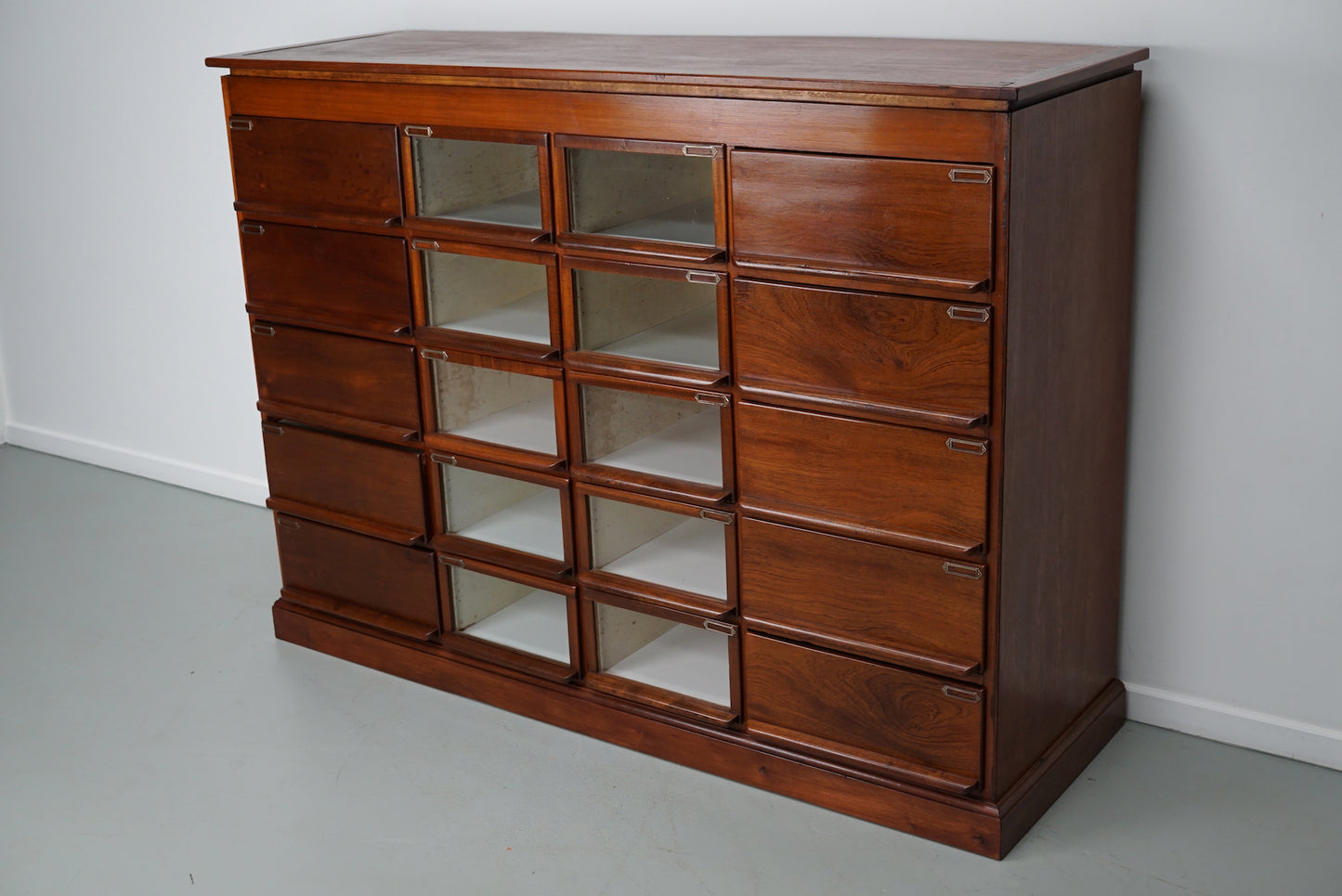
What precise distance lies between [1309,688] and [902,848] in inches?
38.6

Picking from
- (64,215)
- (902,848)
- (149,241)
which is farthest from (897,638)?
(64,215)

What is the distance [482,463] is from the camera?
10.9 feet

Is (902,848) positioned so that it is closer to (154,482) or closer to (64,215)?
(154,482)

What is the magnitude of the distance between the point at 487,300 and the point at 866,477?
1.18m

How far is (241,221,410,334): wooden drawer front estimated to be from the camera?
10.8 ft

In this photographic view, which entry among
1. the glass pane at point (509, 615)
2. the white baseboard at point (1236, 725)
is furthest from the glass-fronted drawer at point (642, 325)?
the white baseboard at point (1236, 725)

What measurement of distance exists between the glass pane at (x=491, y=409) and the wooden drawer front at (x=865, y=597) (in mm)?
631

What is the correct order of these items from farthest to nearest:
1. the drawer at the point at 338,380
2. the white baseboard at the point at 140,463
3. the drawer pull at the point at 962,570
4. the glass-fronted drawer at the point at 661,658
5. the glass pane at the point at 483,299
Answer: the white baseboard at the point at 140,463
the drawer at the point at 338,380
the glass pane at the point at 483,299
the glass-fronted drawer at the point at 661,658
the drawer pull at the point at 962,570

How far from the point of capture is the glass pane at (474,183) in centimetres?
318

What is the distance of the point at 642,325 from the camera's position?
3186 mm

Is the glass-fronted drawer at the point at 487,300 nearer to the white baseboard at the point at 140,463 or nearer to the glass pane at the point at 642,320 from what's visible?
the glass pane at the point at 642,320

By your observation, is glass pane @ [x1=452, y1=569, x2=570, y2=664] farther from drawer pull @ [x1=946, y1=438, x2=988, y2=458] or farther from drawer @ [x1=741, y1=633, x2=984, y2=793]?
drawer pull @ [x1=946, y1=438, x2=988, y2=458]

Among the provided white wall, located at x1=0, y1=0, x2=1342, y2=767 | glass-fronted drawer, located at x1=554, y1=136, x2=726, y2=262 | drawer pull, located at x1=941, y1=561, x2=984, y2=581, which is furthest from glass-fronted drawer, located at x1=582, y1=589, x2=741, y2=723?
white wall, located at x1=0, y1=0, x2=1342, y2=767

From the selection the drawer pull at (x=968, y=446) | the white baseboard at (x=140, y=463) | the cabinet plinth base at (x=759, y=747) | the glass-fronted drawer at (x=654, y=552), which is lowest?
the cabinet plinth base at (x=759, y=747)
